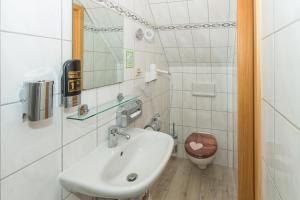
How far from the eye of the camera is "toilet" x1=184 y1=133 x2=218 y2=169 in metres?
2.33

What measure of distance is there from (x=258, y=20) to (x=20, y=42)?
0.90 meters

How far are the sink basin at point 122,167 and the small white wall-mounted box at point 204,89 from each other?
1.49m

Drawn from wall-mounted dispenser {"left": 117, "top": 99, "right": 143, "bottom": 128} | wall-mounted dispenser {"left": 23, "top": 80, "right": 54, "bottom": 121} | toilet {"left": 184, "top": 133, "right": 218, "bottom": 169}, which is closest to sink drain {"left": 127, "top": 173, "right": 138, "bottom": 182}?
wall-mounted dispenser {"left": 117, "top": 99, "right": 143, "bottom": 128}

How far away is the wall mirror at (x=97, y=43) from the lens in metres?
1.03

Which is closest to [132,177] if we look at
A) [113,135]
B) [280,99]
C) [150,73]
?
[113,135]

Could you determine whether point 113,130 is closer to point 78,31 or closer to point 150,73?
point 78,31

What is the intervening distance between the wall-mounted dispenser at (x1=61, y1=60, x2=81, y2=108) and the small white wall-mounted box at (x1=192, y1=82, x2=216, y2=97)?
6.82 ft

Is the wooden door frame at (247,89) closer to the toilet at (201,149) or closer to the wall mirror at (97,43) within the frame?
the wall mirror at (97,43)

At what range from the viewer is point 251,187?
98 cm

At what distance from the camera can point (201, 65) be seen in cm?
271

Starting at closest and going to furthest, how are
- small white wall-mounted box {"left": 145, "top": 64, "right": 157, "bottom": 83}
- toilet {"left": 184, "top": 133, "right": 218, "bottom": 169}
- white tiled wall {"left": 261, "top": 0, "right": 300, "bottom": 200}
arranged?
white tiled wall {"left": 261, "top": 0, "right": 300, "bottom": 200} → small white wall-mounted box {"left": 145, "top": 64, "right": 157, "bottom": 83} → toilet {"left": 184, "top": 133, "right": 218, "bottom": 169}

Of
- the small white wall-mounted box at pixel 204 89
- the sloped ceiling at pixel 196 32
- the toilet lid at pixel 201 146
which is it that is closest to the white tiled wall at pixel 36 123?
the sloped ceiling at pixel 196 32

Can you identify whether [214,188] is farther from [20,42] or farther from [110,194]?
[20,42]

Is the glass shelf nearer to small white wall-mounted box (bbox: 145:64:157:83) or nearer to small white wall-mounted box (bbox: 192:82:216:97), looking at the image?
small white wall-mounted box (bbox: 145:64:157:83)
